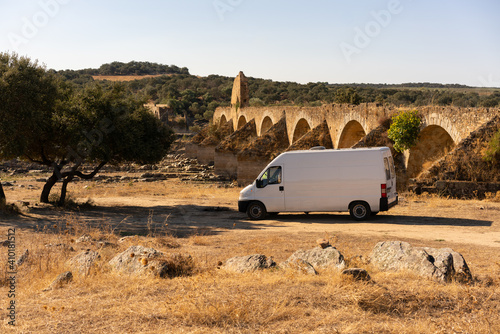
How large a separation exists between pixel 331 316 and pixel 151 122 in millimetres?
13045

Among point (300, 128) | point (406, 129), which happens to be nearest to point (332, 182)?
point (406, 129)

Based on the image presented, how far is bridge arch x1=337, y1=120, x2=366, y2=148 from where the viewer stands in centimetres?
2119

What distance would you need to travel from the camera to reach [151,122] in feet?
54.1

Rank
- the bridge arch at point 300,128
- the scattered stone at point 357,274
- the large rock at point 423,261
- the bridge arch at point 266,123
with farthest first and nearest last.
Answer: the bridge arch at point 266,123, the bridge arch at point 300,128, the large rock at point 423,261, the scattered stone at point 357,274

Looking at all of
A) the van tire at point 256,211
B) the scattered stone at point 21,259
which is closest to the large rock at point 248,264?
the scattered stone at point 21,259

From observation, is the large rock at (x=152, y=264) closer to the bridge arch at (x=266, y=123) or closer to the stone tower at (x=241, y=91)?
the bridge arch at (x=266, y=123)

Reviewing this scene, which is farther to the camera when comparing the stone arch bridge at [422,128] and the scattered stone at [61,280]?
the stone arch bridge at [422,128]

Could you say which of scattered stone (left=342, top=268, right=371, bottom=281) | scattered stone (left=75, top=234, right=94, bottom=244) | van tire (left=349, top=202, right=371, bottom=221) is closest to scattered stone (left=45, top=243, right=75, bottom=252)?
scattered stone (left=75, top=234, right=94, bottom=244)

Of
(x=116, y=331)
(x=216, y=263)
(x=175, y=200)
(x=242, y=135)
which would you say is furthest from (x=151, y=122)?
(x=242, y=135)

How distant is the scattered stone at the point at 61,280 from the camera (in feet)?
19.0

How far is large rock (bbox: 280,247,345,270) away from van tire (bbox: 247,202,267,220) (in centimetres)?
613

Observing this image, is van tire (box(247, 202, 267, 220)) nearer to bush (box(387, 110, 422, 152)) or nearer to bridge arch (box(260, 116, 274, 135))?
bush (box(387, 110, 422, 152))

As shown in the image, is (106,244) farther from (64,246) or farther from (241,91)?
(241,91)

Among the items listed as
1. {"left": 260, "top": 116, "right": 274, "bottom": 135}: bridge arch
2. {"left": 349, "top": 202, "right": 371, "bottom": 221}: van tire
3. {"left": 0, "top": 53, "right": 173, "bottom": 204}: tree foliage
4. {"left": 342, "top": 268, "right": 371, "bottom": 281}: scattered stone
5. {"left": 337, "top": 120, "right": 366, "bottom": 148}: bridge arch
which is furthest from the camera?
{"left": 260, "top": 116, "right": 274, "bottom": 135}: bridge arch
